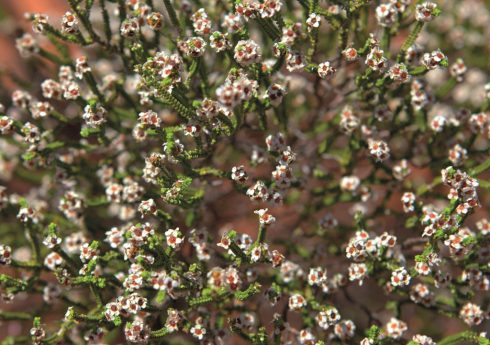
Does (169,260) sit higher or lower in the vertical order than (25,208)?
lower

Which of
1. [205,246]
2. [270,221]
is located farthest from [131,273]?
[270,221]

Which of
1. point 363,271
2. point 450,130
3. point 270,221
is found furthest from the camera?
point 450,130

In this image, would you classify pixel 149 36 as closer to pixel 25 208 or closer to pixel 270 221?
pixel 25 208

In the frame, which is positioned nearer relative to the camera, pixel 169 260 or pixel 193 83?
pixel 169 260

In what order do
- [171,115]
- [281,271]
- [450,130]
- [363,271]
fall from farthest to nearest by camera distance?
[171,115]
[450,130]
[281,271]
[363,271]

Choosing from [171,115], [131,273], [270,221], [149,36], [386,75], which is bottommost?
[131,273]

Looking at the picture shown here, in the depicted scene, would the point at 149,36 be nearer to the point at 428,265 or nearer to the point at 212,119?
the point at 212,119
